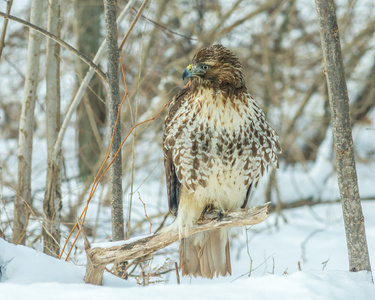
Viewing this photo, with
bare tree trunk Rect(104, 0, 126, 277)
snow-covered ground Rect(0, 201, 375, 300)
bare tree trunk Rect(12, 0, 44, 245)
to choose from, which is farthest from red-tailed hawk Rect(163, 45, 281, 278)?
bare tree trunk Rect(12, 0, 44, 245)

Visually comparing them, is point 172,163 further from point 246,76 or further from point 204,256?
point 246,76

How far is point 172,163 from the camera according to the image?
3479mm

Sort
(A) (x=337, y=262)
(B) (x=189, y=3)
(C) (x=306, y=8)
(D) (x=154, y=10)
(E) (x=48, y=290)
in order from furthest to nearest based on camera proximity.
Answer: (C) (x=306, y=8)
(B) (x=189, y=3)
(D) (x=154, y=10)
(A) (x=337, y=262)
(E) (x=48, y=290)

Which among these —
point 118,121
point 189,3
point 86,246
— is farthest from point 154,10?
point 86,246

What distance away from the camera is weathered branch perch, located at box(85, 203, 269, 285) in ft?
7.94

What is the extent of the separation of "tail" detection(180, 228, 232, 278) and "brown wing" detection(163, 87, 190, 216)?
27 centimetres

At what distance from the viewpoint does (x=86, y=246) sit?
245 centimetres

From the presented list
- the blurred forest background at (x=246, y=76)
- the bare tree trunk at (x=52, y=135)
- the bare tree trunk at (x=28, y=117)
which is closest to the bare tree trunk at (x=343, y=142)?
the bare tree trunk at (x=52, y=135)

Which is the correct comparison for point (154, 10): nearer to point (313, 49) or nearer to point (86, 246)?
point (313, 49)

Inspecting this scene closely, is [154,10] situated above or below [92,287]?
above

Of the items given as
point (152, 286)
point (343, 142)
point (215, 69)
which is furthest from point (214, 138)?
point (152, 286)

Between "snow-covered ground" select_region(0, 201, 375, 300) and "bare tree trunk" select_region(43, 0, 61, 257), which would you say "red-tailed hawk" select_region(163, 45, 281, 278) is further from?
"snow-covered ground" select_region(0, 201, 375, 300)

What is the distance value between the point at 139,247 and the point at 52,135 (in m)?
1.41

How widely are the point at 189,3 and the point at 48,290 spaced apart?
6.96 meters
